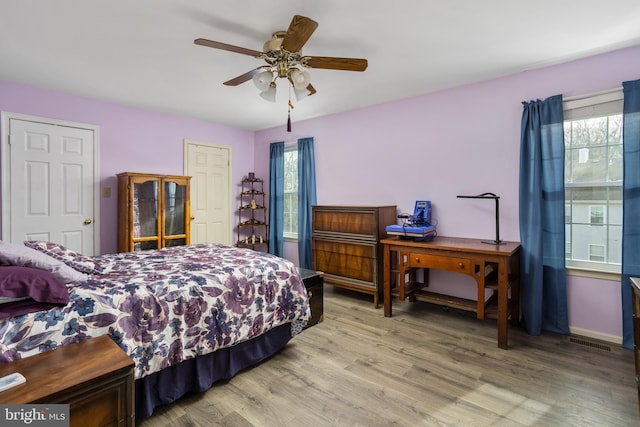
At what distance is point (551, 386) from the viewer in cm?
206

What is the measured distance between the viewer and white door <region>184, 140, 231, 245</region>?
477 cm

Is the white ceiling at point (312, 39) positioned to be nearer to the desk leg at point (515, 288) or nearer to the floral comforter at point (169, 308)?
the floral comforter at point (169, 308)

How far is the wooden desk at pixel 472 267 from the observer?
2619 mm

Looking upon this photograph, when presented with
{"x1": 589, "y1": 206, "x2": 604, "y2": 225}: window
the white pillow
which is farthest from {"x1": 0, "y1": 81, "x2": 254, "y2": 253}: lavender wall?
{"x1": 589, "y1": 206, "x2": 604, "y2": 225}: window

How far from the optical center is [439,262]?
2975mm

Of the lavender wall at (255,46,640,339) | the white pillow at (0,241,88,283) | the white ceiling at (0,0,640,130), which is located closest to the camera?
the white pillow at (0,241,88,283)

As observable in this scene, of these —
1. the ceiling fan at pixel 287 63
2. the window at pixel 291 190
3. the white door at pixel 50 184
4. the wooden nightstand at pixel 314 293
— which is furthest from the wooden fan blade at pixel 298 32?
the white door at pixel 50 184

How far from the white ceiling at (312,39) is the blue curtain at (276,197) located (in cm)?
156

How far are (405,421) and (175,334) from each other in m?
1.38

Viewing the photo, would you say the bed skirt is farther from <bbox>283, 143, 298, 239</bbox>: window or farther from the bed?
<bbox>283, 143, 298, 239</bbox>: window

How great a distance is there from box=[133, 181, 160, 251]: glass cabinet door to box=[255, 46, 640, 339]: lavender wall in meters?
2.18

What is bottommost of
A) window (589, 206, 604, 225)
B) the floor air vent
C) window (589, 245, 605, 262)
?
the floor air vent

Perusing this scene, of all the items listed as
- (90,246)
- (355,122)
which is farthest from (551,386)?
(90,246)

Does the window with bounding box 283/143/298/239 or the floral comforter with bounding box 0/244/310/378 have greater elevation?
the window with bounding box 283/143/298/239
